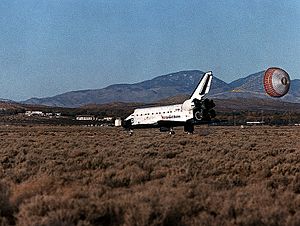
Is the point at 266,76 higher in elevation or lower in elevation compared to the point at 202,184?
higher

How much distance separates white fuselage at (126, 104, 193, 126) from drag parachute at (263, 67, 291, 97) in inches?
506

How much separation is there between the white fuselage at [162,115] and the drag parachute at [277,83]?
1286cm

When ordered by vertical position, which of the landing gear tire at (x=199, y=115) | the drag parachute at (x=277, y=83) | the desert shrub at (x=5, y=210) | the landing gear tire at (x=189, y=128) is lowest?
the desert shrub at (x=5, y=210)

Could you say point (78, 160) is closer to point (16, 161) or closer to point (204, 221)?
point (16, 161)

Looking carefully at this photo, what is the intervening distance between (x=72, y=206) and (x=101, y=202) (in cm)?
62

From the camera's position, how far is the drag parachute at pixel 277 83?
4075cm

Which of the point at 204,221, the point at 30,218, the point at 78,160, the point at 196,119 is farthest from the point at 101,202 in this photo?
the point at 196,119

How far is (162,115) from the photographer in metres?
55.9

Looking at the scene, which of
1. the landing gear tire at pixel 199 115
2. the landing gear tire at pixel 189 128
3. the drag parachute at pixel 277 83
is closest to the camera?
the drag parachute at pixel 277 83

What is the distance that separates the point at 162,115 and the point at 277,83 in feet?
56.2

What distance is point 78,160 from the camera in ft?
66.6

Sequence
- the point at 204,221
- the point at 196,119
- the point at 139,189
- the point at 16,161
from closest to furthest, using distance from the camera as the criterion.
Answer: the point at 204,221, the point at 139,189, the point at 16,161, the point at 196,119

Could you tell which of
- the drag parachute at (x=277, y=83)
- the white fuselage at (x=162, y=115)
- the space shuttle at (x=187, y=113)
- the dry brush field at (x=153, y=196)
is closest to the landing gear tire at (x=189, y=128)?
the space shuttle at (x=187, y=113)

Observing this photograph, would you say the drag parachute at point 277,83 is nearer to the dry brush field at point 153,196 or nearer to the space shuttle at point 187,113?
the space shuttle at point 187,113
